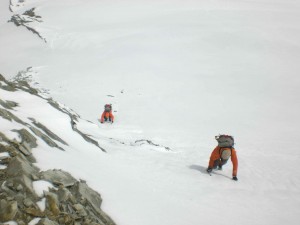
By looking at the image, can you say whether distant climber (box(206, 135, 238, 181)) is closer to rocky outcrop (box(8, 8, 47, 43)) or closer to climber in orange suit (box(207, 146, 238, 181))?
climber in orange suit (box(207, 146, 238, 181))

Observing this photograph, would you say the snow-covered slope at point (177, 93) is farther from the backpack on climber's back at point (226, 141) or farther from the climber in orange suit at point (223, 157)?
the backpack on climber's back at point (226, 141)

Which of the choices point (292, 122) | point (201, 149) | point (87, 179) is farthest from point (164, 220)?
point (292, 122)

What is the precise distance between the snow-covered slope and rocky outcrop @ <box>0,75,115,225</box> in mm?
489

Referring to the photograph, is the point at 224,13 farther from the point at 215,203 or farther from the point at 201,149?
the point at 215,203

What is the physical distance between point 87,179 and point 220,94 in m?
21.2

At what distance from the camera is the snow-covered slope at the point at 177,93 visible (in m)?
7.80

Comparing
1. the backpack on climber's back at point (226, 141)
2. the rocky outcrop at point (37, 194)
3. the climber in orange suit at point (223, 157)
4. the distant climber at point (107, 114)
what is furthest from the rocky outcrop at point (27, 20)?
the rocky outcrop at point (37, 194)

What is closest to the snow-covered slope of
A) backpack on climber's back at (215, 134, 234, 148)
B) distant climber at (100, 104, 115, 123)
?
distant climber at (100, 104, 115, 123)

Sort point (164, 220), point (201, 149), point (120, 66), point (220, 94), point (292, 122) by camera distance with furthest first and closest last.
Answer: point (120, 66)
point (220, 94)
point (292, 122)
point (201, 149)
point (164, 220)

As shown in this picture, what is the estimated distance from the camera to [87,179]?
268 inches

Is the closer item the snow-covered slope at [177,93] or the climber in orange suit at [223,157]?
the snow-covered slope at [177,93]

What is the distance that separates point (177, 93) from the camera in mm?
26984

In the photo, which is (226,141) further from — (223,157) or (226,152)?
(223,157)

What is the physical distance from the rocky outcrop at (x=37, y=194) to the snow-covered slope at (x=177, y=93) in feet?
1.60
